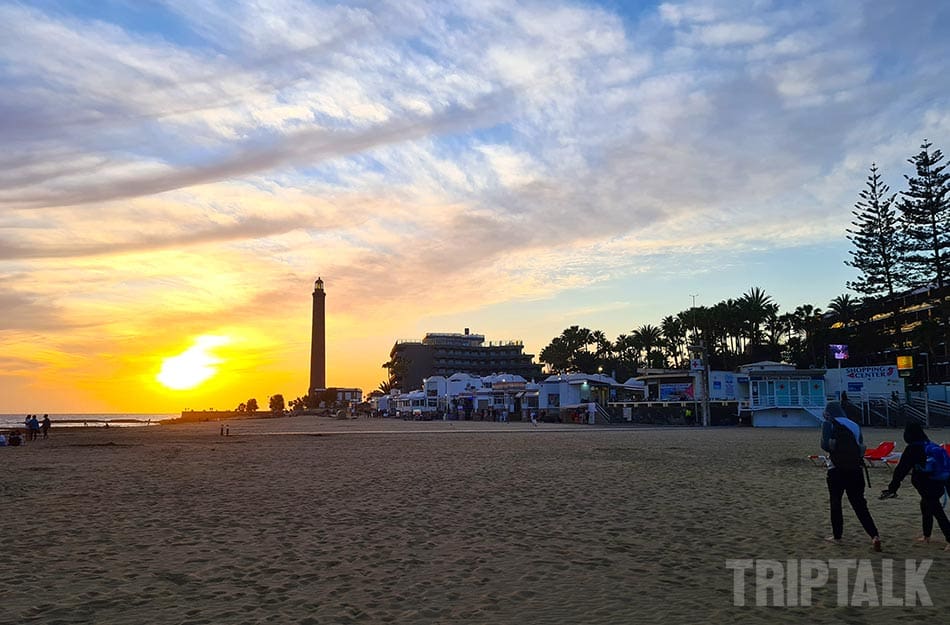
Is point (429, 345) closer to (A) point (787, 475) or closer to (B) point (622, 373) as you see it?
(B) point (622, 373)

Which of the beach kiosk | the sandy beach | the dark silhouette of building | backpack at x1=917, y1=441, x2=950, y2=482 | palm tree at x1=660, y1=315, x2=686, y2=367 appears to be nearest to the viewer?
the sandy beach

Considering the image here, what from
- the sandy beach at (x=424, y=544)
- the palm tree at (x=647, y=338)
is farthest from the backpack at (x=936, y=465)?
the palm tree at (x=647, y=338)

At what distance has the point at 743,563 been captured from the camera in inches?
322

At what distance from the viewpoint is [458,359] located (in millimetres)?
172375

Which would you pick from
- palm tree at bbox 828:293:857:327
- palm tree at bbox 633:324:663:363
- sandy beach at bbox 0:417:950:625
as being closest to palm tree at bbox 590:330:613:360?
palm tree at bbox 633:324:663:363

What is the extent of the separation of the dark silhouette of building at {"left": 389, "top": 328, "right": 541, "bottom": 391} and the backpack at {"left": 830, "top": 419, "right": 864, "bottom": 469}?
156 m

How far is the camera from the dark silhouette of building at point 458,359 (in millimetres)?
167875

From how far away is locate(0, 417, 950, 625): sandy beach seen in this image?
21.3 feet

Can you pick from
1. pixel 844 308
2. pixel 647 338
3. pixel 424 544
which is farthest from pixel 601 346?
pixel 424 544

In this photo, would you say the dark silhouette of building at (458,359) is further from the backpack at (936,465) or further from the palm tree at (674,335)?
the backpack at (936,465)

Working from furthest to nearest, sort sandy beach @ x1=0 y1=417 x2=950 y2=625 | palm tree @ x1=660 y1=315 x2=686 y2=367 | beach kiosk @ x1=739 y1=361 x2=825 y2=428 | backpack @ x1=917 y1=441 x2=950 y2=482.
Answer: palm tree @ x1=660 y1=315 x2=686 y2=367 < beach kiosk @ x1=739 y1=361 x2=825 y2=428 < backpack @ x1=917 y1=441 x2=950 y2=482 < sandy beach @ x1=0 y1=417 x2=950 y2=625

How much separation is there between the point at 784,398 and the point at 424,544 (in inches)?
1977

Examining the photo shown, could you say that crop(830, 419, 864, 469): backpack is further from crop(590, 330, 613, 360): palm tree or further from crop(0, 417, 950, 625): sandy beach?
crop(590, 330, 613, 360): palm tree

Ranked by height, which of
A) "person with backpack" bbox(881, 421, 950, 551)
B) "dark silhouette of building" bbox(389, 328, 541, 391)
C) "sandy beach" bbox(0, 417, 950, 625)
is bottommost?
"sandy beach" bbox(0, 417, 950, 625)
